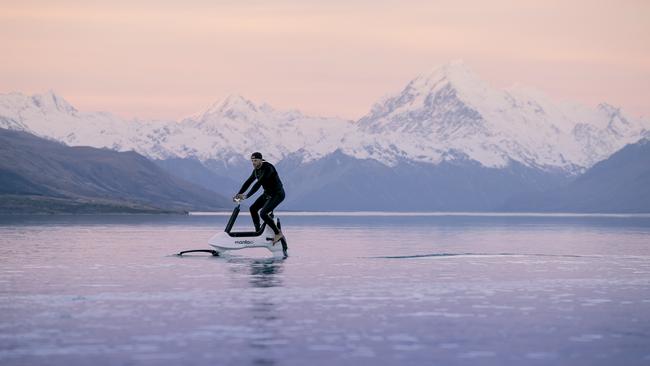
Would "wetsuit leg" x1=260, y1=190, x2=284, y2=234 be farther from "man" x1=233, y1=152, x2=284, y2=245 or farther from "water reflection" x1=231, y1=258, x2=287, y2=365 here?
"water reflection" x1=231, y1=258, x2=287, y2=365

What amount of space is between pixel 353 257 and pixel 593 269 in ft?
40.5

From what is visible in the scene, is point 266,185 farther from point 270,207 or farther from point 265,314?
point 265,314

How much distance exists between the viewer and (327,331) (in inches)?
957

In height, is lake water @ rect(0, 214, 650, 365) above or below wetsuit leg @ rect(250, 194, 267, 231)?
below

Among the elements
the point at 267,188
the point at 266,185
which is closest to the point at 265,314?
the point at 266,185

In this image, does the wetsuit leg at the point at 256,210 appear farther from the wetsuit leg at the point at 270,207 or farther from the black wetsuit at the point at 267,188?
the wetsuit leg at the point at 270,207

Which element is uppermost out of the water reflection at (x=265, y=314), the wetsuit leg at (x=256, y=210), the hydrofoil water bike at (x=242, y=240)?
the wetsuit leg at (x=256, y=210)

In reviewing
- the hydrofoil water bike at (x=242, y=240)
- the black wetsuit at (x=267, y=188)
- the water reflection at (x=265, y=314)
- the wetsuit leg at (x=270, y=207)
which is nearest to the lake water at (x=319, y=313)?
the water reflection at (x=265, y=314)

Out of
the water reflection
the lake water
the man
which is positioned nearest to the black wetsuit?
the man

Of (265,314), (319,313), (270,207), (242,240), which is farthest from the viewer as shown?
(242,240)

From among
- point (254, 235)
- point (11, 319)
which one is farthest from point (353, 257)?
point (11, 319)

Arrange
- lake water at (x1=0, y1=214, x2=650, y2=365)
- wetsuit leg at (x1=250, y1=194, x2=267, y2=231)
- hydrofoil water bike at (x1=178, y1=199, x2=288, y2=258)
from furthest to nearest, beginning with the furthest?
hydrofoil water bike at (x1=178, y1=199, x2=288, y2=258) → wetsuit leg at (x1=250, y1=194, x2=267, y2=231) → lake water at (x1=0, y1=214, x2=650, y2=365)

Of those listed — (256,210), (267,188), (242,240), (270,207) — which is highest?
(267,188)

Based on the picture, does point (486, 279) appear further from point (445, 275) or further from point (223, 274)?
point (223, 274)
